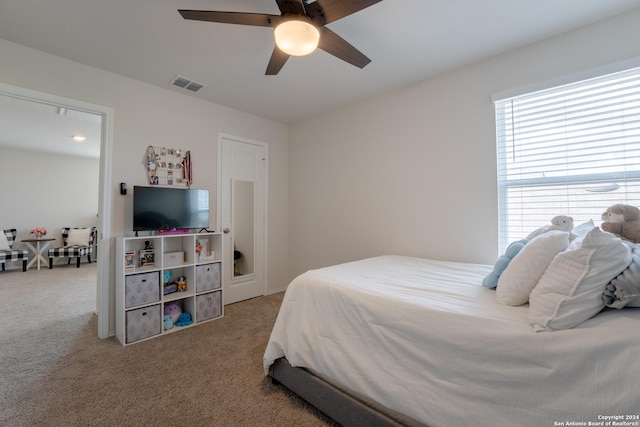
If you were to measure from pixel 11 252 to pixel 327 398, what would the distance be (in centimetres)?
716

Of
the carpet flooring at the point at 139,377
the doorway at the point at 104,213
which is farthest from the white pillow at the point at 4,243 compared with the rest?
the doorway at the point at 104,213

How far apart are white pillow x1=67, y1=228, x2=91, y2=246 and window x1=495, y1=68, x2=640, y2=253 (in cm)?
800

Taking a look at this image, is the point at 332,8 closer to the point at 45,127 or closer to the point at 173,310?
the point at 173,310

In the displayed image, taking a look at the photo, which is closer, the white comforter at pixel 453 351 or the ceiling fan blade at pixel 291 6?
the white comforter at pixel 453 351

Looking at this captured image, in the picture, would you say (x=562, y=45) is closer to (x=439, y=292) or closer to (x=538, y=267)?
(x=538, y=267)

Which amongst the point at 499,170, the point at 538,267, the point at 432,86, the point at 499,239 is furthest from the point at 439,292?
the point at 432,86

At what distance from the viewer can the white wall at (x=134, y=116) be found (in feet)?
7.44

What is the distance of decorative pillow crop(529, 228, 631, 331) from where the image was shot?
3.13ft

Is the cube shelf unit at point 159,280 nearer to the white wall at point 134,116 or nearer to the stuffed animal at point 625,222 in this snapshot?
the white wall at point 134,116

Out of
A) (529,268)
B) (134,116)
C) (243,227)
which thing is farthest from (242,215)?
(529,268)

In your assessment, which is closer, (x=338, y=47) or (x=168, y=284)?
(x=338, y=47)

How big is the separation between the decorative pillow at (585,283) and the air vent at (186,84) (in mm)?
3357

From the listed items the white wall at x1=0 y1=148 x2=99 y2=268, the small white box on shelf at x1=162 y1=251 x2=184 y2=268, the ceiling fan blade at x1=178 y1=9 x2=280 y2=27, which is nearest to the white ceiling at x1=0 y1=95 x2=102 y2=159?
the white wall at x1=0 y1=148 x2=99 y2=268

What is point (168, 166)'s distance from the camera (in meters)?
2.97
